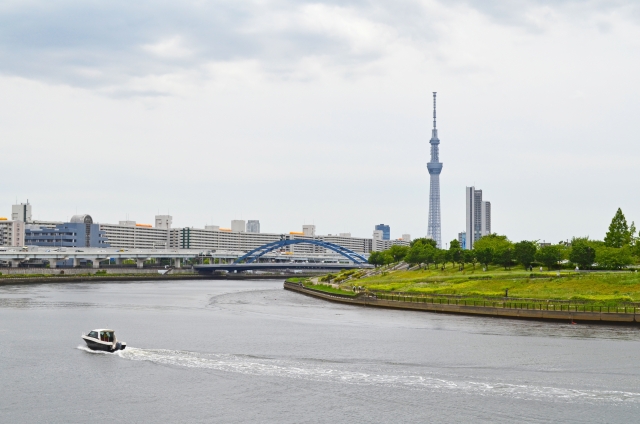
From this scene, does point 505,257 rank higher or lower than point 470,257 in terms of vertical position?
higher

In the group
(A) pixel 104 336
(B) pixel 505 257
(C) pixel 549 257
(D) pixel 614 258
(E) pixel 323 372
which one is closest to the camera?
(E) pixel 323 372

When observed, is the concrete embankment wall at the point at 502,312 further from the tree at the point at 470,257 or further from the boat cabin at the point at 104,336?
the boat cabin at the point at 104,336

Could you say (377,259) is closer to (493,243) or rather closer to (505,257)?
(493,243)

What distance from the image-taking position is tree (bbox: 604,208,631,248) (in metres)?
109

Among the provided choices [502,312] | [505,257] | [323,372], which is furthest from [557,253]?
[323,372]

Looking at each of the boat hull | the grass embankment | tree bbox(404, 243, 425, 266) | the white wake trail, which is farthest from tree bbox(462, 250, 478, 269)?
the white wake trail

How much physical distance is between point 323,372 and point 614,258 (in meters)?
59.8

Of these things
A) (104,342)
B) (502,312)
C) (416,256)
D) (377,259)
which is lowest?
(104,342)

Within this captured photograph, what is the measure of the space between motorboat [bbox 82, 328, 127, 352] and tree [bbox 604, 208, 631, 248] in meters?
81.2

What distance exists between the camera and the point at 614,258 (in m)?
89.6

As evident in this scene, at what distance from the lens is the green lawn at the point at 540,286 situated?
73.0 meters

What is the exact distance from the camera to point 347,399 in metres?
34.9

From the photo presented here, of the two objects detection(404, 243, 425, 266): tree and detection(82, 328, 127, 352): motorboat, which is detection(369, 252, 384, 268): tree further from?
detection(82, 328, 127, 352): motorboat

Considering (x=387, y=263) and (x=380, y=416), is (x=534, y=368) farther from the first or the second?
(x=387, y=263)
